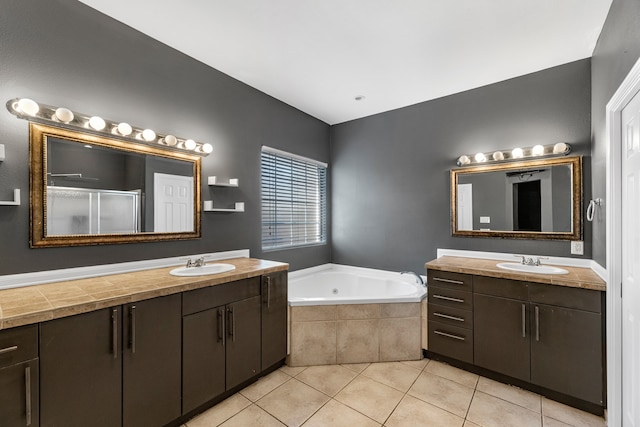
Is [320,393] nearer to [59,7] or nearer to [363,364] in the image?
[363,364]

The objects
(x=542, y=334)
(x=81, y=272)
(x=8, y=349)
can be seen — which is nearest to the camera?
(x=8, y=349)

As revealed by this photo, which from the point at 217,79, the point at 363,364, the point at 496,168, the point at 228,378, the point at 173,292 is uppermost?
the point at 217,79

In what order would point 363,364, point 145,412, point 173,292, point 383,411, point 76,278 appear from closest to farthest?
point 145,412, point 173,292, point 76,278, point 383,411, point 363,364

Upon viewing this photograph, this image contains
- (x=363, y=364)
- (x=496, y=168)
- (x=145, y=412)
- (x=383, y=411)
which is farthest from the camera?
(x=496, y=168)

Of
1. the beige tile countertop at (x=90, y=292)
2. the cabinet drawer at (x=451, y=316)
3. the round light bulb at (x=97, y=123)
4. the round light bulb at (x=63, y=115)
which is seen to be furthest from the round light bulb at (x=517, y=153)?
the round light bulb at (x=63, y=115)

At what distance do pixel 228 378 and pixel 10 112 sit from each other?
209 cm

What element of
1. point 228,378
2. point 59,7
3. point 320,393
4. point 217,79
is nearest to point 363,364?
point 320,393

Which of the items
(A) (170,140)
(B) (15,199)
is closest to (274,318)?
(A) (170,140)

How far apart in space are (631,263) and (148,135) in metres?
3.15

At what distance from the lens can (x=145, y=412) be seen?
1559 mm

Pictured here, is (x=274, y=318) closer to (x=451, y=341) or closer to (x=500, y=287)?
(x=451, y=341)

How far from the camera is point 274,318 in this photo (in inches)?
91.1

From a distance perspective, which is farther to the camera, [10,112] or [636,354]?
[10,112]

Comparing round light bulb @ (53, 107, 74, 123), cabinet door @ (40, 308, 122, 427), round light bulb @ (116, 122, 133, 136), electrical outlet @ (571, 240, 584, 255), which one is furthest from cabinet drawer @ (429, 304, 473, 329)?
round light bulb @ (53, 107, 74, 123)
